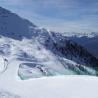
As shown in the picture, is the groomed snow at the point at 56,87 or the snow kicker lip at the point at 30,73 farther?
the snow kicker lip at the point at 30,73

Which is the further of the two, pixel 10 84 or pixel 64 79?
pixel 10 84

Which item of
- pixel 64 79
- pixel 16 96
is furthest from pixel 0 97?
pixel 64 79

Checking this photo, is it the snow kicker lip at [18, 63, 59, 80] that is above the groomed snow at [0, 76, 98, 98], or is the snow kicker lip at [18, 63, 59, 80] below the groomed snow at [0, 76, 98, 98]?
above

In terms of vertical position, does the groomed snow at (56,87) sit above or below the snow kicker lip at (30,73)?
below

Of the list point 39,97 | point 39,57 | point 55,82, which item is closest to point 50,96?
point 39,97

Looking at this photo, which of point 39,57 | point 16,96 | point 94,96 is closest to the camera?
point 94,96

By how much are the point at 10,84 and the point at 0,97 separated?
5.45ft

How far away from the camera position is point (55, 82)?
41.5 feet

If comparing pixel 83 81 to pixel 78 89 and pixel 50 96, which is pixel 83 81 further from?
pixel 50 96

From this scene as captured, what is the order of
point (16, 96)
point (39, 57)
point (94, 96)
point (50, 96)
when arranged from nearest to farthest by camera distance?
point (94, 96) → point (50, 96) → point (16, 96) → point (39, 57)

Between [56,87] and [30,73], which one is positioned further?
[30,73]

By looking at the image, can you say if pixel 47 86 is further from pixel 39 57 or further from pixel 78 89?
pixel 39 57

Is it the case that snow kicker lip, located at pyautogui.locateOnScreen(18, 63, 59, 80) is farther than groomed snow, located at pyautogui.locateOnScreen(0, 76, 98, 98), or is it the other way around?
snow kicker lip, located at pyautogui.locateOnScreen(18, 63, 59, 80)

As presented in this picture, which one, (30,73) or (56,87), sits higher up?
(30,73)
